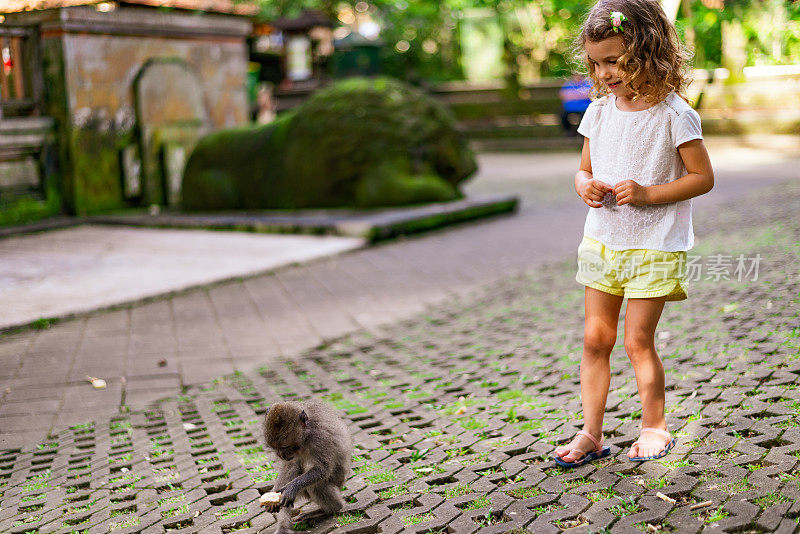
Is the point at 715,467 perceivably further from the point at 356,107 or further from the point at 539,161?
the point at 539,161

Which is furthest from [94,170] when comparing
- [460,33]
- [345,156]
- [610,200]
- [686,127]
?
[460,33]

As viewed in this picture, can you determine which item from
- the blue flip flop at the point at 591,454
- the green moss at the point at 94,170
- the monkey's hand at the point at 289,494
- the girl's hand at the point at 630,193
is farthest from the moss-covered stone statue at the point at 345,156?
the monkey's hand at the point at 289,494

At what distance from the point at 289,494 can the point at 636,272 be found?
1425mm

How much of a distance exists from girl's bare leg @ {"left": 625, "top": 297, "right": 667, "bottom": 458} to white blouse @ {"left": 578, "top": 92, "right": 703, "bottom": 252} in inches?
8.8

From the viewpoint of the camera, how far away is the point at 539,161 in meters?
18.6

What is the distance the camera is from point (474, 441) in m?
3.52

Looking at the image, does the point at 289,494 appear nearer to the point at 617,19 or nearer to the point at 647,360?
the point at 647,360

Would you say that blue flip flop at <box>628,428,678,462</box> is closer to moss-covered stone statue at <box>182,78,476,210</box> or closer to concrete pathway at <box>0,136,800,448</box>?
concrete pathway at <box>0,136,800,448</box>

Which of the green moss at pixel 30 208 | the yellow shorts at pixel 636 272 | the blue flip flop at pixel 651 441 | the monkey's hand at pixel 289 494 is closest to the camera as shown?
the monkey's hand at pixel 289 494

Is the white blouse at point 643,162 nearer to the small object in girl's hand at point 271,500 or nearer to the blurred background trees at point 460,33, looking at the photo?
the small object in girl's hand at point 271,500

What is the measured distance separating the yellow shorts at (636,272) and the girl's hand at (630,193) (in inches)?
7.6

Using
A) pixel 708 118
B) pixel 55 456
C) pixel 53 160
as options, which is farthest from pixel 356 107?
pixel 708 118

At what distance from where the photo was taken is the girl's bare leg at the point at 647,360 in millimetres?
2969

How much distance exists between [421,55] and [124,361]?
24.8m
